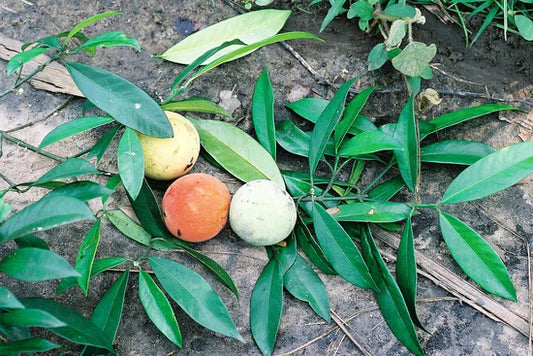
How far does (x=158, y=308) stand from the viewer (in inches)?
56.6

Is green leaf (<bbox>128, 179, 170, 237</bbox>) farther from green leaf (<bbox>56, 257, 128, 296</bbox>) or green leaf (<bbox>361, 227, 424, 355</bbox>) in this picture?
green leaf (<bbox>361, 227, 424, 355</bbox>)

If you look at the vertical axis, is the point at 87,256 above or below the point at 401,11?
below

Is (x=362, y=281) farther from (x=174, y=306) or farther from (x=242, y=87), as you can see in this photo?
(x=242, y=87)

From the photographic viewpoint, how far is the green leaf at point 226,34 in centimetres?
181

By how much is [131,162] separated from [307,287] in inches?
22.2

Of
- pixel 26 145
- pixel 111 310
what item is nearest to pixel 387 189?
pixel 111 310

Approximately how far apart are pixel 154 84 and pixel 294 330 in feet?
2.83

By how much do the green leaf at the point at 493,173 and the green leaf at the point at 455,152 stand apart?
94 millimetres

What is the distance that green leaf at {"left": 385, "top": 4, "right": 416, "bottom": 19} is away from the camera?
5.68 ft

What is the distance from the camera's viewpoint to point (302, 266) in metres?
1.57

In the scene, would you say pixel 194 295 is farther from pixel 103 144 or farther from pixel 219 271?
pixel 103 144

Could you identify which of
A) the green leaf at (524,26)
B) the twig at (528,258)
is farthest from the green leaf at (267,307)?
the green leaf at (524,26)

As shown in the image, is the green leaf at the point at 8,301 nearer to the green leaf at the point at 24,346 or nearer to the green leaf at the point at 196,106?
the green leaf at the point at 24,346

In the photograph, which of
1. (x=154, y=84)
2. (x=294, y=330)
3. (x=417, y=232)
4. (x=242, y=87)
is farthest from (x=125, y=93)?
(x=417, y=232)
